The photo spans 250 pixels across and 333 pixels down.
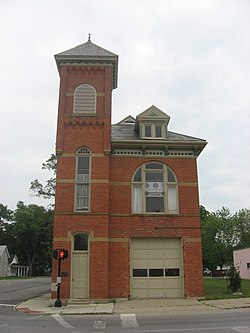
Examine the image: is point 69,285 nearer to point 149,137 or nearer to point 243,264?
point 149,137

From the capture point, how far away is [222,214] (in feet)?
219

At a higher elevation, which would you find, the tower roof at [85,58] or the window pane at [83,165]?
the tower roof at [85,58]

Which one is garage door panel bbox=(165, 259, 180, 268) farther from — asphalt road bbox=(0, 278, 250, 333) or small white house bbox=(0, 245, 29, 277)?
small white house bbox=(0, 245, 29, 277)

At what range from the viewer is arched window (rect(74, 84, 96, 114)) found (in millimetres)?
21953

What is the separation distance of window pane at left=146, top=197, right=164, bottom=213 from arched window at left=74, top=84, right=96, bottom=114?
585 centimetres

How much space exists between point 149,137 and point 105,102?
10.3ft

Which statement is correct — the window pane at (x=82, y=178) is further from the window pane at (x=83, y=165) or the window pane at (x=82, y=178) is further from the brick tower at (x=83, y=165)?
the window pane at (x=83, y=165)

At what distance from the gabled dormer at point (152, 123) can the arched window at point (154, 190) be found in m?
1.78

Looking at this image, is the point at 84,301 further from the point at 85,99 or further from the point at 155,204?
the point at 85,99

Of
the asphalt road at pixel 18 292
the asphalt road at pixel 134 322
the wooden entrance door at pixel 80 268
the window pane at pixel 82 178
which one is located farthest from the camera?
the asphalt road at pixel 18 292

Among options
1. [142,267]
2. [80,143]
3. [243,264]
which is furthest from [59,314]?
[243,264]

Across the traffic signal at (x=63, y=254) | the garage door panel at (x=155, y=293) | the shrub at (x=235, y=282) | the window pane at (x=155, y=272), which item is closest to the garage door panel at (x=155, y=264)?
the window pane at (x=155, y=272)

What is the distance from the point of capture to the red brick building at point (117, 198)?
65.2 feet

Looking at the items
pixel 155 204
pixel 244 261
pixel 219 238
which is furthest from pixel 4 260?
pixel 155 204
